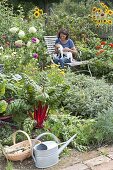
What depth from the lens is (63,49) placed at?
7.68 m

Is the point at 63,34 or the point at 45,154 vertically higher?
the point at 63,34

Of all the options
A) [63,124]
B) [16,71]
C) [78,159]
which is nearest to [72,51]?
[16,71]

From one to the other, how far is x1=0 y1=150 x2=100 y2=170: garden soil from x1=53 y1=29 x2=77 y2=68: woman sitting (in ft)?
11.9

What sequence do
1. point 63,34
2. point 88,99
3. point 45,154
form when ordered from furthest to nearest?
point 63,34, point 88,99, point 45,154

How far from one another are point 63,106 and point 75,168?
1713 mm

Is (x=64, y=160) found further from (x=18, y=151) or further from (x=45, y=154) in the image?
(x=18, y=151)

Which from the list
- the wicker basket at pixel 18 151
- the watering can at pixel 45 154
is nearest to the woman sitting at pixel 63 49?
the wicker basket at pixel 18 151

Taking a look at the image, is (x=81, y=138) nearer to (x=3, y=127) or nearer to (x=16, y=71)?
(x=3, y=127)

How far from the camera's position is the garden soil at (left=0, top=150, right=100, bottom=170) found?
11.4ft

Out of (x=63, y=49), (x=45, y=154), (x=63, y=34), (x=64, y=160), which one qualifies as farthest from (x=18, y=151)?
(x=63, y=34)

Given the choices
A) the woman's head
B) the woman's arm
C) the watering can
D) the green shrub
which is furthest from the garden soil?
the woman's head

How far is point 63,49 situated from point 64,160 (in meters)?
4.39

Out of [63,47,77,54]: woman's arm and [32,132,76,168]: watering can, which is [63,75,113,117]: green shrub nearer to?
[32,132,76,168]: watering can

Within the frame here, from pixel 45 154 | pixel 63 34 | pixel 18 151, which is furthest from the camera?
pixel 63 34
